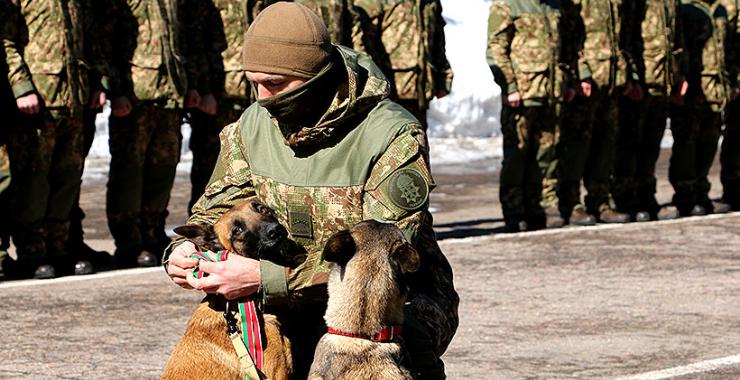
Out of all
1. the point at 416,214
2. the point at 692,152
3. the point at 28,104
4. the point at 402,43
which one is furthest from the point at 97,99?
the point at 692,152

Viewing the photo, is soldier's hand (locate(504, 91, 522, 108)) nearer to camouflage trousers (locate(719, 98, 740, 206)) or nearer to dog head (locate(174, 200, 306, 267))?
camouflage trousers (locate(719, 98, 740, 206))

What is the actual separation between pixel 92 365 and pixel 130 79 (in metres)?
3.58

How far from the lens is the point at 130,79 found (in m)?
10.8

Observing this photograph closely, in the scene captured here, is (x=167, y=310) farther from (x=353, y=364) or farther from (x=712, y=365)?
Result: (x=353, y=364)

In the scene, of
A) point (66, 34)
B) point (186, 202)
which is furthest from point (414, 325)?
point (186, 202)

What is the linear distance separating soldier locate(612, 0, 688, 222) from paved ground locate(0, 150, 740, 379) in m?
1.78

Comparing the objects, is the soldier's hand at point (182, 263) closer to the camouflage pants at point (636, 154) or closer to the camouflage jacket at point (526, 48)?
the camouflage jacket at point (526, 48)

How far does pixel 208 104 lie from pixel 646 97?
15.3 ft

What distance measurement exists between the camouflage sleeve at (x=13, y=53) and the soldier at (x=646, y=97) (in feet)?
19.8

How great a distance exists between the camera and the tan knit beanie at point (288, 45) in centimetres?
500

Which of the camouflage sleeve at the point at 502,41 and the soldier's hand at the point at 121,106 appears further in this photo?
the camouflage sleeve at the point at 502,41

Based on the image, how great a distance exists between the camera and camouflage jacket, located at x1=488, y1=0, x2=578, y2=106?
13.1m

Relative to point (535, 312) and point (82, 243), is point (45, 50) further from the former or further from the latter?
point (535, 312)

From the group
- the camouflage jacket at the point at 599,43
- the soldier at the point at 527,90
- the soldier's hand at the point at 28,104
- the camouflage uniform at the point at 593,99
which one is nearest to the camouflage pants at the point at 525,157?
the soldier at the point at 527,90
